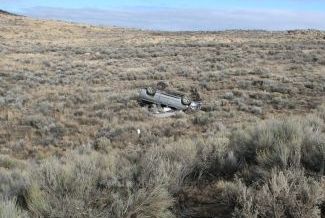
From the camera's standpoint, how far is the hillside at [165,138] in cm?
532

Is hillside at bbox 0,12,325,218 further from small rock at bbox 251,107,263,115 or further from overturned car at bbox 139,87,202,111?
→ overturned car at bbox 139,87,202,111

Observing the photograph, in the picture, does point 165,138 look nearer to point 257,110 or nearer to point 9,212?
point 257,110

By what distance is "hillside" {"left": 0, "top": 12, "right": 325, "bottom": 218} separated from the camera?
5.32 m

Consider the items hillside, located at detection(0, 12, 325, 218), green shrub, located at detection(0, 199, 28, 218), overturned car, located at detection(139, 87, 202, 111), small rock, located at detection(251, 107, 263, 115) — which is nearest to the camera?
green shrub, located at detection(0, 199, 28, 218)

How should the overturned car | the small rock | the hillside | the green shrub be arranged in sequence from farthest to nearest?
the overturned car → the small rock → the hillside → the green shrub

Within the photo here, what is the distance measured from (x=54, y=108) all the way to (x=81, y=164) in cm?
1243

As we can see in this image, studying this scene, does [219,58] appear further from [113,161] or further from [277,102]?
[113,161]

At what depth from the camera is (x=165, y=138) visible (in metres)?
13.4

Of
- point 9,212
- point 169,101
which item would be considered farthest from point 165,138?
point 9,212

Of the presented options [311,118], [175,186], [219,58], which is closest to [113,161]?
[175,186]

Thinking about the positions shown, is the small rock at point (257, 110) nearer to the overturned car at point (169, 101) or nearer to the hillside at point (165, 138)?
the hillside at point (165, 138)

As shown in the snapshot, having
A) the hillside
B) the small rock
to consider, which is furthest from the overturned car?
the small rock

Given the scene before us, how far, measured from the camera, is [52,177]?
224 inches

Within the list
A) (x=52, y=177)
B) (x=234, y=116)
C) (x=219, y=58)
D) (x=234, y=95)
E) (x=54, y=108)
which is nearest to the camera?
(x=52, y=177)
